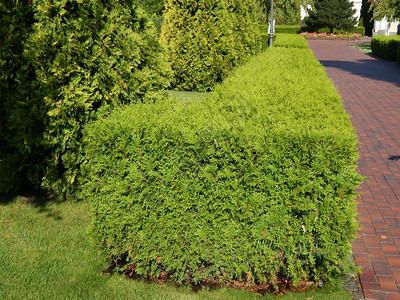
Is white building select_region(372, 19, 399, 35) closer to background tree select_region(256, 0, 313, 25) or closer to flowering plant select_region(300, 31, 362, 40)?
flowering plant select_region(300, 31, 362, 40)

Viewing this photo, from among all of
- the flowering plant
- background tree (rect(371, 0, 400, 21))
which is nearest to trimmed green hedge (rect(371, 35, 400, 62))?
background tree (rect(371, 0, 400, 21))

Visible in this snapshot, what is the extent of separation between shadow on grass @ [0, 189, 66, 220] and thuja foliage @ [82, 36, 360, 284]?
163cm

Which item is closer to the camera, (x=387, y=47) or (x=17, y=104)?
(x=17, y=104)

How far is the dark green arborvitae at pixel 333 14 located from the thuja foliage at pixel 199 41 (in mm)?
35133

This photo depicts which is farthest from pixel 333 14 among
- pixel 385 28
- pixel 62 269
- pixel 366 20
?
pixel 62 269

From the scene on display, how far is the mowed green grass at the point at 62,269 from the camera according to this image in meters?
3.73

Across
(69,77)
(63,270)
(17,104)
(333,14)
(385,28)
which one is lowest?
(63,270)

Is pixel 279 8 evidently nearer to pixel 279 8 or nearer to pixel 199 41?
pixel 279 8

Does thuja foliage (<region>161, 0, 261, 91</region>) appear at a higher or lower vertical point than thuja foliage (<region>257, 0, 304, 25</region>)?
lower

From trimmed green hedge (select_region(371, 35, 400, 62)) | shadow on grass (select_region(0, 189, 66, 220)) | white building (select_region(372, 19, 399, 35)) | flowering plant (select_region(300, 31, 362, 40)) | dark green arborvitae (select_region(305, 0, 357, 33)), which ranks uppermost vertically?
dark green arborvitae (select_region(305, 0, 357, 33))

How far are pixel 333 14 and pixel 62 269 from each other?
1879 inches

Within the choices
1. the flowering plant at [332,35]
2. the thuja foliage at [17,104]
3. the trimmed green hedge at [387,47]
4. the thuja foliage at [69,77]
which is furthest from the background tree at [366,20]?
the thuja foliage at [17,104]

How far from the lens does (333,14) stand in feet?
148

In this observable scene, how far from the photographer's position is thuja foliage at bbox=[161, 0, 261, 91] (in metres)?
12.6
